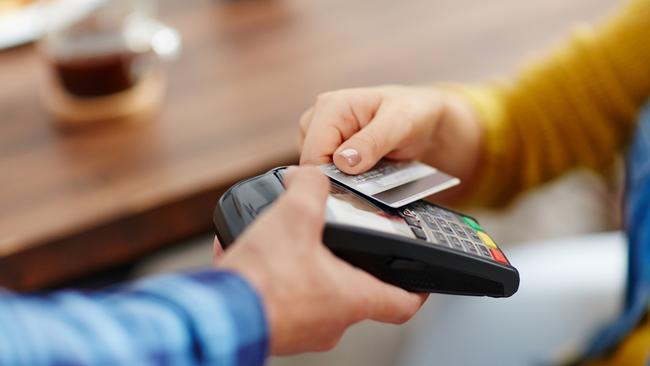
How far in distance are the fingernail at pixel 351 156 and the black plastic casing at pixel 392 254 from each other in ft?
0.12

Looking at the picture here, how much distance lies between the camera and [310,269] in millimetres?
356

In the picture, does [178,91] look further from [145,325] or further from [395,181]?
[145,325]

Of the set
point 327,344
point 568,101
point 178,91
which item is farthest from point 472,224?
point 178,91

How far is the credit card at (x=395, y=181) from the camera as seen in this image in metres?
0.45

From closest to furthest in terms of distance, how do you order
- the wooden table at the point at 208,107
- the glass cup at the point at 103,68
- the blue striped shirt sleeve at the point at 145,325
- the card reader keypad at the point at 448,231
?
the blue striped shirt sleeve at the point at 145,325, the card reader keypad at the point at 448,231, the wooden table at the point at 208,107, the glass cup at the point at 103,68

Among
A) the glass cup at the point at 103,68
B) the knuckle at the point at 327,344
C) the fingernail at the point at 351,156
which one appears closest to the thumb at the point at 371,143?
the fingernail at the point at 351,156

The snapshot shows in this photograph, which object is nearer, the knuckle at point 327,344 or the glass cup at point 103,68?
the knuckle at point 327,344

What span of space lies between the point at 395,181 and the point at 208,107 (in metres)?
0.36

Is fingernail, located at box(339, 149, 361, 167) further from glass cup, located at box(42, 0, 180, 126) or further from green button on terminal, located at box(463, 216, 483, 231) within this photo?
glass cup, located at box(42, 0, 180, 126)

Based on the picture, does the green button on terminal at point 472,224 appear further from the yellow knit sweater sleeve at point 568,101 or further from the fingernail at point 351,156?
the yellow knit sweater sleeve at point 568,101

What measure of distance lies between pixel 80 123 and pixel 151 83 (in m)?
0.09

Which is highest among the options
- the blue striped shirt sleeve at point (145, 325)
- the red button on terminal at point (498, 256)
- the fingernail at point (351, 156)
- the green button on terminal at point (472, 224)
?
the fingernail at point (351, 156)

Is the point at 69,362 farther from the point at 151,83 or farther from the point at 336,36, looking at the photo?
the point at 336,36

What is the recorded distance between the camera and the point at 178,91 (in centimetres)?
82
